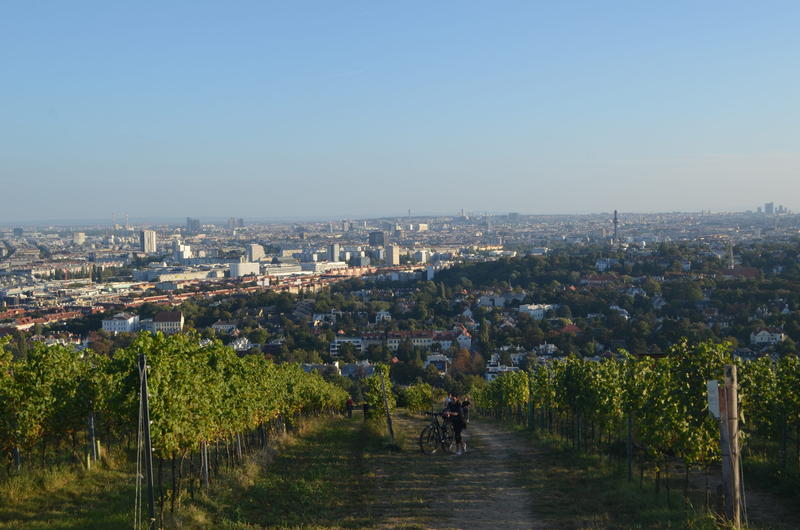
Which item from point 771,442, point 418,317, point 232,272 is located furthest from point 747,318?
point 232,272

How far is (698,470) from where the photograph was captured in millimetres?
12586

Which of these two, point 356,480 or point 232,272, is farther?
point 232,272

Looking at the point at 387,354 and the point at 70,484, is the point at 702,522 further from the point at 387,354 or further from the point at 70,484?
the point at 387,354

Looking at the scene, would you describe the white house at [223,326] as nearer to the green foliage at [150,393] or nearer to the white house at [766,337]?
the white house at [766,337]

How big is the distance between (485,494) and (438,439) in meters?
3.51

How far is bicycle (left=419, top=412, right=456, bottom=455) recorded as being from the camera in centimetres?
1388

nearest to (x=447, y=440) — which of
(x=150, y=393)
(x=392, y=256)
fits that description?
(x=150, y=393)

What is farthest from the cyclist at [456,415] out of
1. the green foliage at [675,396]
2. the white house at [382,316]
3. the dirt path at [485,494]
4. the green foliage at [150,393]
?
the white house at [382,316]

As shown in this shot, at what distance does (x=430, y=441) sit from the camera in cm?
1435

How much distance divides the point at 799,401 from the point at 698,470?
6.36 ft

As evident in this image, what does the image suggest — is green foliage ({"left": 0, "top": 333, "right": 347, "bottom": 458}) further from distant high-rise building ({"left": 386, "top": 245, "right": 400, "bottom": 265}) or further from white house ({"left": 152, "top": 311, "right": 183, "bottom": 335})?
distant high-rise building ({"left": 386, "top": 245, "right": 400, "bottom": 265})

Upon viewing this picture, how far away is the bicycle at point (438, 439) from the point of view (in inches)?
546

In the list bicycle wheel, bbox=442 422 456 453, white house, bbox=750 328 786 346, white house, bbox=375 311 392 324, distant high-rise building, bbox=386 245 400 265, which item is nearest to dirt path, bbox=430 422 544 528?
bicycle wheel, bbox=442 422 456 453

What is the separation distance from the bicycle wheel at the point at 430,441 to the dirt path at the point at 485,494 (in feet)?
2.06
